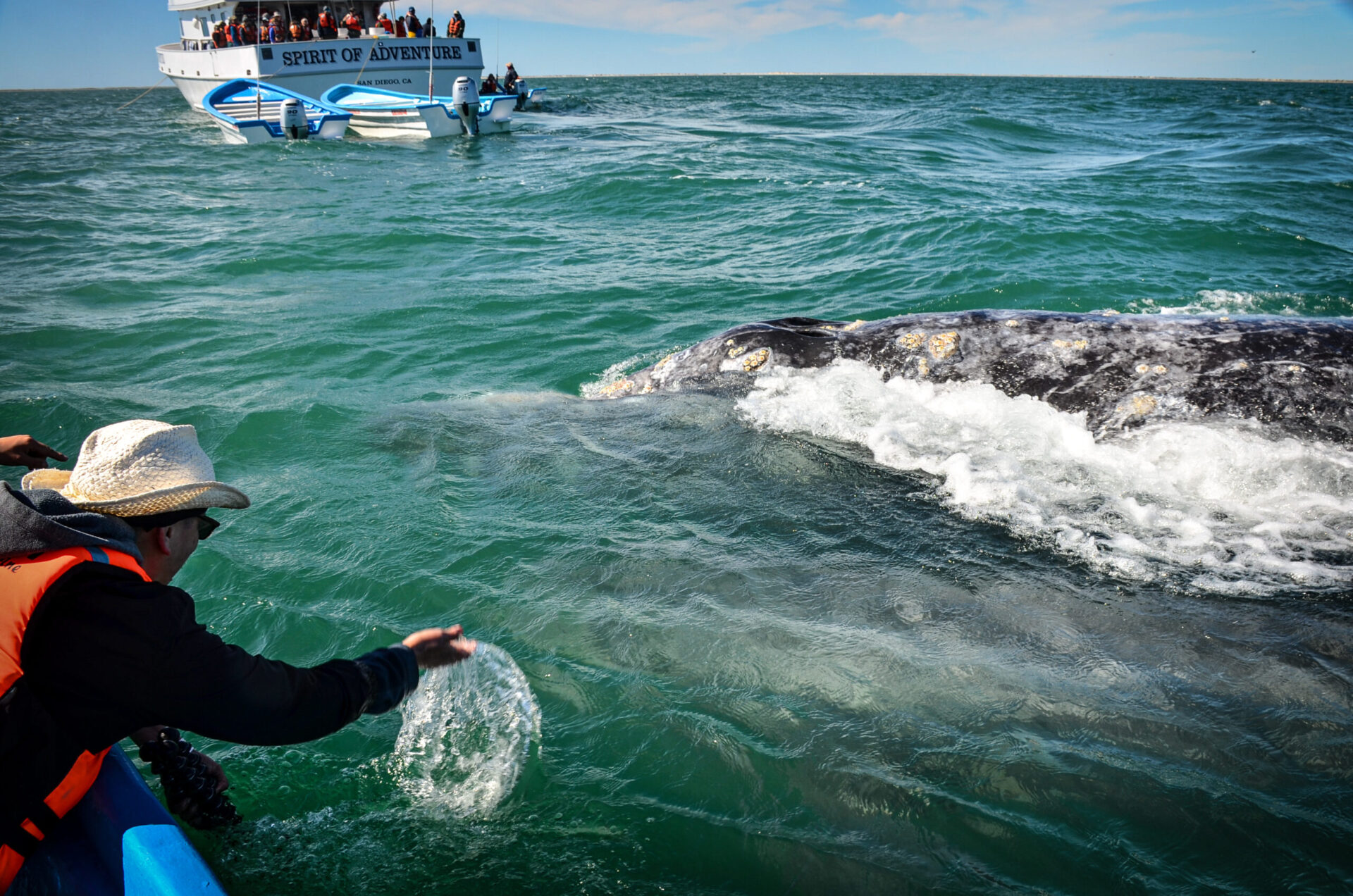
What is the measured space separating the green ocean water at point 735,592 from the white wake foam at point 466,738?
1cm

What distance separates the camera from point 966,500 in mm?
4793

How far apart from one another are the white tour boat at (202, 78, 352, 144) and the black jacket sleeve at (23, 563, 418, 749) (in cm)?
3021

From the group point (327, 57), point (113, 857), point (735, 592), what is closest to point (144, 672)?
point (113, 857)

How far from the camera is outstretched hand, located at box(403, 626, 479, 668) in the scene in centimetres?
255

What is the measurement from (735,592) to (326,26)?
36.4 meters

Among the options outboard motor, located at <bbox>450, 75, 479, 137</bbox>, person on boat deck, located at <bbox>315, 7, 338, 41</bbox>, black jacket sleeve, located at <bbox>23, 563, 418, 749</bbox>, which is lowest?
black jacket sleeve, located at <bbox>23, 563, 418, 749</bbox>

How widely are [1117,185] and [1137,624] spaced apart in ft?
48.8

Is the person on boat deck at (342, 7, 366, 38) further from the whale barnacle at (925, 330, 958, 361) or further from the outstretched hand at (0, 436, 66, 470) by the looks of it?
the outstretched hand at (0, 436, 66, 470)

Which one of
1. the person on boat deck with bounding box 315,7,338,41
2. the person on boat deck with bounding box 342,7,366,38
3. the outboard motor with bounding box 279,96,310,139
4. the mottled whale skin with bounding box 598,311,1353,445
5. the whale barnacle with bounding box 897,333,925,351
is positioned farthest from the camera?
the person on boat deck with bounding box 342,7,366,38

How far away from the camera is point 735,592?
4074 mm

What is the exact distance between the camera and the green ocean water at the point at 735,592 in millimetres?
2715

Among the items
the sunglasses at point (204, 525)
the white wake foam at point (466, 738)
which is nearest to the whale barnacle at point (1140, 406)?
the white wake foam at point (466, 738)

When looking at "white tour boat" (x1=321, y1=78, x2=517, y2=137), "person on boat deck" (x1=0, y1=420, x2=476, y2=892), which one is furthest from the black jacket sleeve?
"white tour boat" (x1=321, y1=78, x2=517, y2=137)

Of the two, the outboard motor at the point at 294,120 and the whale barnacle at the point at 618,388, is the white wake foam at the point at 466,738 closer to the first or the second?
the whale barnacle at the point at 618,388
